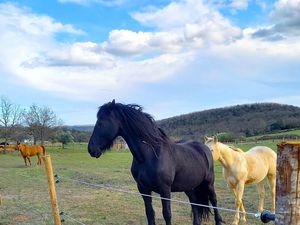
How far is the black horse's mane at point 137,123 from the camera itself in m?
5.28

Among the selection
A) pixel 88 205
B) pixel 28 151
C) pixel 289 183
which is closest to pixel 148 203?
pixel 289 183

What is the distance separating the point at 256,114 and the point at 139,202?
57.5 meters

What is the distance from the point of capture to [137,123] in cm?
528

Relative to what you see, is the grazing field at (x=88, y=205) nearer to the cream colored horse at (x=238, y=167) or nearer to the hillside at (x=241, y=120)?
the cream colored horse at (x=238, y=167)

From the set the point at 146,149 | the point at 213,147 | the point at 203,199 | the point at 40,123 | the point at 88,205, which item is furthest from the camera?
the point at 40,123

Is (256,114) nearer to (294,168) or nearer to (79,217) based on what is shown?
(79,217)

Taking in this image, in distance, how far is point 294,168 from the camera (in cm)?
204

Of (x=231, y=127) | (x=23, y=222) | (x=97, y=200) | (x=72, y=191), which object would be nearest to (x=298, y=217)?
(x=23, y=222)

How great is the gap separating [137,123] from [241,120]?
5741 cm

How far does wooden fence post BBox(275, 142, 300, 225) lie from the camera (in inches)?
79.9

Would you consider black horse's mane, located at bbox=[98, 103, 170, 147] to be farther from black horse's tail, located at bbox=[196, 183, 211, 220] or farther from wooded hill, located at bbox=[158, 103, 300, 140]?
wooded hill, located at bbox=[158, 103, 300, 140]

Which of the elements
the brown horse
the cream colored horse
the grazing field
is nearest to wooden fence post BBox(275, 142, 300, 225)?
the grazing field

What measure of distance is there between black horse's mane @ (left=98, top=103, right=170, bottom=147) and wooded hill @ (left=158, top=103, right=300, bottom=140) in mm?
41422

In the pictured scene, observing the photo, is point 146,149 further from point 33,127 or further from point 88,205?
point 33,127
